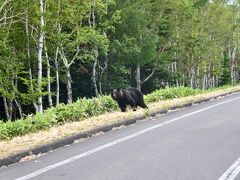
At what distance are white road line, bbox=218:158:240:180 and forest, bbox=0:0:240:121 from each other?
13485 mm

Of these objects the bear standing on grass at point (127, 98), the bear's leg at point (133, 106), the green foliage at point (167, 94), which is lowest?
the green foliage at point (167, 94)

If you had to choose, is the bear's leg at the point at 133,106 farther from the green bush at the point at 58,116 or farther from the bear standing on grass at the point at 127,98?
the green bush at the point at 58,116

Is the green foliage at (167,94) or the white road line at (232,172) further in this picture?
the green foliage at (167,94)

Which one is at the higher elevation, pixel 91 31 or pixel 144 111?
pixel 91 31

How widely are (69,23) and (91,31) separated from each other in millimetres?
1385

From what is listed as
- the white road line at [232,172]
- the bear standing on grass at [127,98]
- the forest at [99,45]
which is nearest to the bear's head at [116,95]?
the bear standing on grass at [127,98]

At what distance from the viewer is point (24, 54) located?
2731 cm

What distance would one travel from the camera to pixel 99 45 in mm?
29422

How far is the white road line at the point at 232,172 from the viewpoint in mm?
6965

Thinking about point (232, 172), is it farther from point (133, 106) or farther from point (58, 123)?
point (133, 106)

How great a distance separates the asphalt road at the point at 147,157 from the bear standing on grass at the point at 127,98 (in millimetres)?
3367

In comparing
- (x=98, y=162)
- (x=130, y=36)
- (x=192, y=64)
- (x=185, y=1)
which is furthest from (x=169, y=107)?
(x=192, y=64)

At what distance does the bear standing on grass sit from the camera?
16234 millimetres

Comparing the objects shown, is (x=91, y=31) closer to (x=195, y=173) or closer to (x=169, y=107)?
(x=169, y=107)
